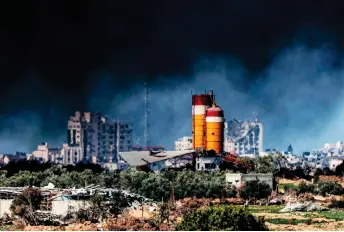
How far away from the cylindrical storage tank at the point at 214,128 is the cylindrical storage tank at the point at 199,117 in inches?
16.6

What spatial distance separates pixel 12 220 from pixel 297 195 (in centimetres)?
821

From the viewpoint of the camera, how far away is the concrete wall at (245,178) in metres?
22.2

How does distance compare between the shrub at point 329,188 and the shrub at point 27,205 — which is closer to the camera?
the shrub at point 27,205

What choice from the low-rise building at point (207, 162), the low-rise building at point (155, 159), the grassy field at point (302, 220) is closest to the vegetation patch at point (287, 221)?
the grassy field at point (302, 220)

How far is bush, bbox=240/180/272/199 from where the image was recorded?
67.7 ft

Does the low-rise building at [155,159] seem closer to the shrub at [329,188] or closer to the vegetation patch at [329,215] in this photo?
the shrub at [329,188]

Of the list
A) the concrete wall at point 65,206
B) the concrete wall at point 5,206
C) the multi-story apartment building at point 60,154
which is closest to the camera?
the concrete wall at point 65,206

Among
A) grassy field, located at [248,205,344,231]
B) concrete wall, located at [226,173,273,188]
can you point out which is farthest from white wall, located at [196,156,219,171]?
grassy field, located at [248,205,344,231]

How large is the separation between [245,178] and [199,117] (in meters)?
8.51

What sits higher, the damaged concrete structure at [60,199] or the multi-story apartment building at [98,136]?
the multi-story apartment building at [98,136]

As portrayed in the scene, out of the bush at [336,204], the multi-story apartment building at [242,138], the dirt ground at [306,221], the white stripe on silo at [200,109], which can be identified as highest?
the multi-story apartment building at [242,138]

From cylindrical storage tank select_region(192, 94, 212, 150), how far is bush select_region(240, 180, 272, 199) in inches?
351

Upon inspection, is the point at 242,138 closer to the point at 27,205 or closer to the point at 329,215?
the point at 329,215

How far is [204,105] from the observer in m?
30.9
